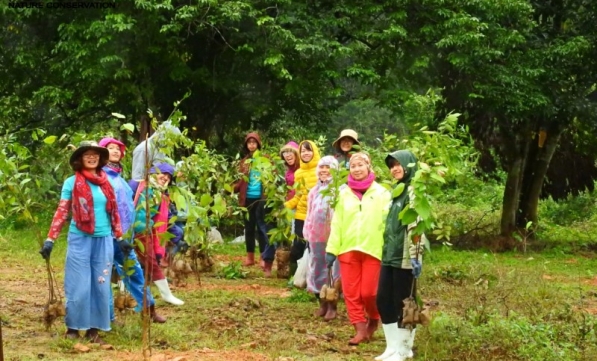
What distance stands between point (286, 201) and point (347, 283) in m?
3.49

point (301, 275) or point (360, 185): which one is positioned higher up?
point (360, 185)

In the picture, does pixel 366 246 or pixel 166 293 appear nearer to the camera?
pixel 366 246

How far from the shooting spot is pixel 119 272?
8.27m

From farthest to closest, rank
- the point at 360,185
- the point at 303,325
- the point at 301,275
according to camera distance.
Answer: the point at 301,275 → the point at 303,325 → the point at 360,185

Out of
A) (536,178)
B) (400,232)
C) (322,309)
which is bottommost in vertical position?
(322,309)

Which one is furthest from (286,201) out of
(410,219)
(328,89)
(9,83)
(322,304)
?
(9,83)

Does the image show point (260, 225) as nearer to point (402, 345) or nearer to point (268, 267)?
point (268, 267)

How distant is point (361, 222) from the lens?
7.82 m

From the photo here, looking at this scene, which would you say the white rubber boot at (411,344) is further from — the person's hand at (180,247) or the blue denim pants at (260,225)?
the blue denim pants at (260,225)

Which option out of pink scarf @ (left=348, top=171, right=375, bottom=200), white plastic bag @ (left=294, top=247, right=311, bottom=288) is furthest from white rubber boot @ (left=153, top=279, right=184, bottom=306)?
pink scarf @ (left=348, top=171, right=375, bottom=200)

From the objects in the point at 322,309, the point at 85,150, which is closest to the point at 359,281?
the point at 322,309

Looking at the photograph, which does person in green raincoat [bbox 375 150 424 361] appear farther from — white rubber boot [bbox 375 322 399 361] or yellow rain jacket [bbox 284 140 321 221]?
yellow rain jacket [bbox 284 140 321 221]

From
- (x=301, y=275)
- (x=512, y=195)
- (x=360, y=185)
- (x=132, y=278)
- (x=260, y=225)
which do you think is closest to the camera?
(x=360, y=185)

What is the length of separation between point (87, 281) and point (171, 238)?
1.00 m
